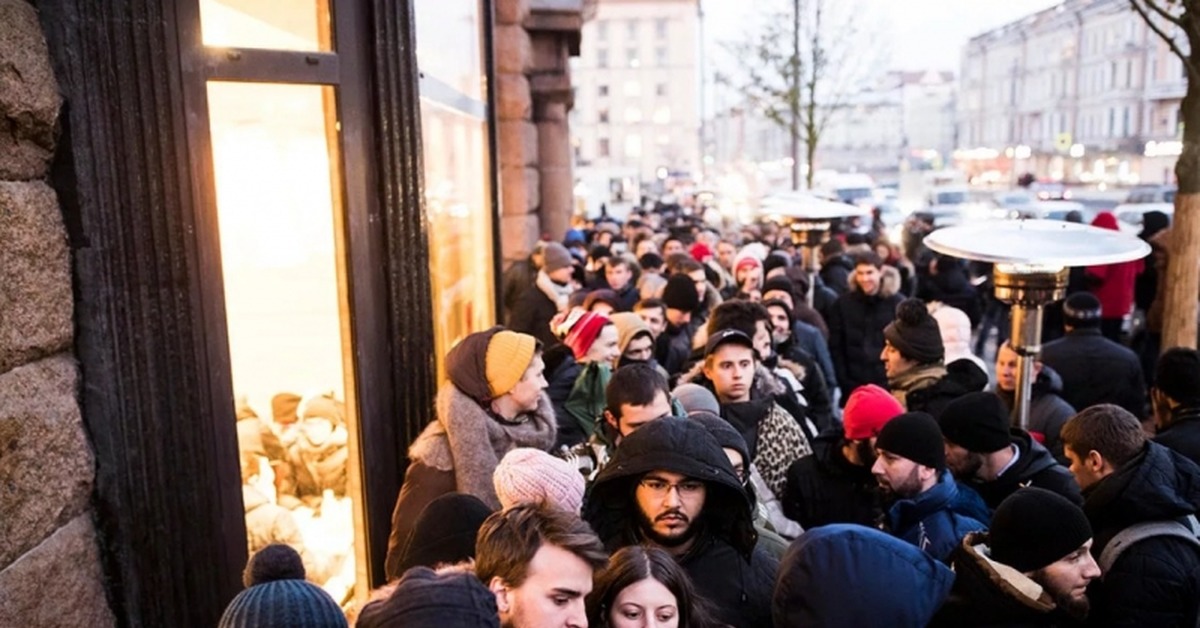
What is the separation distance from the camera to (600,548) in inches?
107

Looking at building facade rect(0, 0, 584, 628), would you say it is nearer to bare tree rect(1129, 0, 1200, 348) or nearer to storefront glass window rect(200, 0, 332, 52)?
storefront glass window rect(200, 0, 332, 52)

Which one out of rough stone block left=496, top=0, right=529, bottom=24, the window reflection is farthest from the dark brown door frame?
rough stone block left=496, top=0, right=529, bottom=24

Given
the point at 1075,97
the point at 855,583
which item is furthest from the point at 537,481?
the point at 1075,97

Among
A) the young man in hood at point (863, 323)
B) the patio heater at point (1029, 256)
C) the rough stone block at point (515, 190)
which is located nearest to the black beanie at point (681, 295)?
the young man in hood at point (863, 323)

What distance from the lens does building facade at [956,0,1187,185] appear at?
205 ft

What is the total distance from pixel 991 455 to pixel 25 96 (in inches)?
147

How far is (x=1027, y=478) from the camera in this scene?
4277mm

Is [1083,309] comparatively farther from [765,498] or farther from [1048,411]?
[765,498]

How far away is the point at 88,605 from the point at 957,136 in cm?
10803

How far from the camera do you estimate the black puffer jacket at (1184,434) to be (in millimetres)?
4590

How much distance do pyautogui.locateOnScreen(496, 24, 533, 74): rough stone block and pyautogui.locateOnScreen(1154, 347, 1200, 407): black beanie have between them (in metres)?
7.48

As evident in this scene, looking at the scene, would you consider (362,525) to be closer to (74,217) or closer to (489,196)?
(74,217)

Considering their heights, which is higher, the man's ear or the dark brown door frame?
the dark brown door frame

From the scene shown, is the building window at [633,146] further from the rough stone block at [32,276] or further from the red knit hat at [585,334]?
the rough stone block at [32,276]
